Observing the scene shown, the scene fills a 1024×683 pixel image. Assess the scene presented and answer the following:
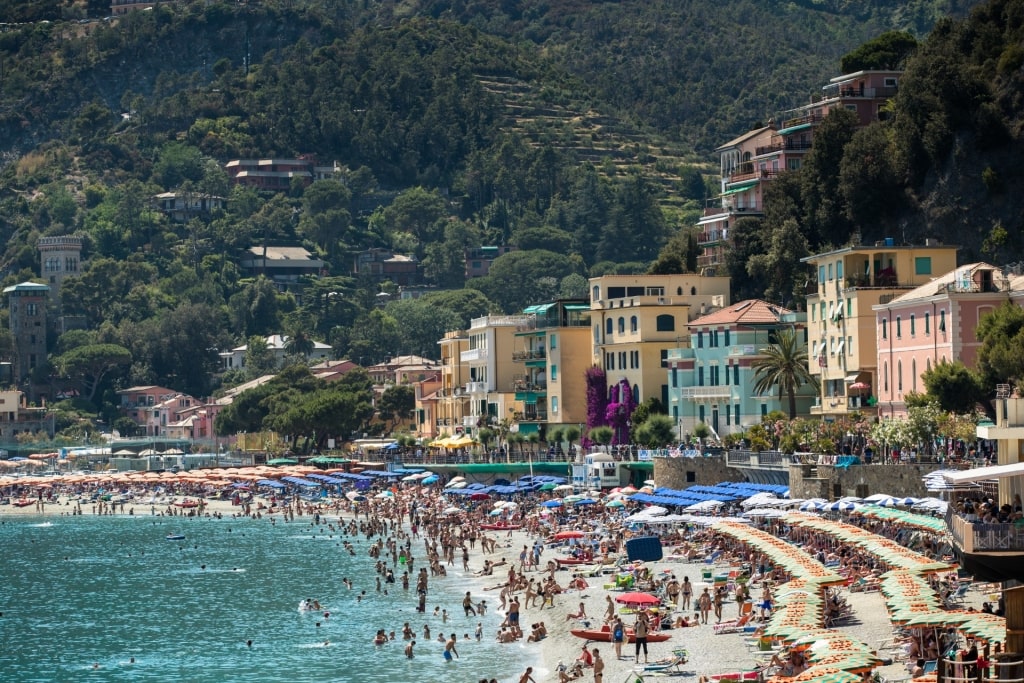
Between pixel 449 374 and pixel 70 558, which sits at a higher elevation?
pixel 449 374

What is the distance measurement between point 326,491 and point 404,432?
23.2 m

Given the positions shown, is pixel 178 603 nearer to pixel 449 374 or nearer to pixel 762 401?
pixel 762 401

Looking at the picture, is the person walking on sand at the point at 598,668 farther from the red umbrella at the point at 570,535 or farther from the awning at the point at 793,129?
the awning at the point at 793,129

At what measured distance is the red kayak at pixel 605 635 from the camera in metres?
48.6

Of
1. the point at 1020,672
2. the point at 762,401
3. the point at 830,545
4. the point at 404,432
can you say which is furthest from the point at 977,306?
the point at 404,432

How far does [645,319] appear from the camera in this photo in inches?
3807

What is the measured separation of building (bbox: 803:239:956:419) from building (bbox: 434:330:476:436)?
40.8m

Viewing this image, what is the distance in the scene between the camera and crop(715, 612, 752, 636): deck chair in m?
48.8

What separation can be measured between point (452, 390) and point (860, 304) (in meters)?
50.5

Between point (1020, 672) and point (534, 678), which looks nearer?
point (1020, 672)

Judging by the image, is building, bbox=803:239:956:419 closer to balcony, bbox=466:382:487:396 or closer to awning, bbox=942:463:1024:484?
balcony, bbox=466:382:487:396

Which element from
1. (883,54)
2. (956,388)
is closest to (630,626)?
(956,388)

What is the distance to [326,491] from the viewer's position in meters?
115

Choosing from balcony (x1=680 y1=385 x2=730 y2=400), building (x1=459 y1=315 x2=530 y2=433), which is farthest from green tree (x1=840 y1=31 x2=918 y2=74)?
balcony (x1=680 y1=385 x2=730 y2=400)
